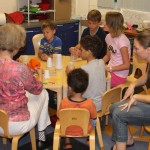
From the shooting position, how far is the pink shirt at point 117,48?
9.71ft

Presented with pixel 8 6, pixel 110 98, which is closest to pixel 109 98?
pixel 110 98

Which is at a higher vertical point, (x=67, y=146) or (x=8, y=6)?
(x=8, y=6)

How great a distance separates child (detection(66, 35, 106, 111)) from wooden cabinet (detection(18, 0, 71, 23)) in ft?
9.05

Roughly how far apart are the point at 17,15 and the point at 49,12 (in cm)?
85

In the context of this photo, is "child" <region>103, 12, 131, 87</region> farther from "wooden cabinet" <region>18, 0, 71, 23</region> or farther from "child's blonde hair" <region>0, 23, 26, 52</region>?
"wooden cabinet" <region>18, 0, 71, 23</region>

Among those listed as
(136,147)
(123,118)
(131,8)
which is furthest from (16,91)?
(131,8)

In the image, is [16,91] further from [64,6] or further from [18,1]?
[64,6]

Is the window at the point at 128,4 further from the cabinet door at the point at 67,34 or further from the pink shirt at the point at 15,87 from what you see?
the pink shirt at the point at 15,87

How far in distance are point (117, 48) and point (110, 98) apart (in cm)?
82

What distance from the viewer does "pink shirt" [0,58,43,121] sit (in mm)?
2002

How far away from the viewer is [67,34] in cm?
561

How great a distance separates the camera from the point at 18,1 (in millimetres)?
5141

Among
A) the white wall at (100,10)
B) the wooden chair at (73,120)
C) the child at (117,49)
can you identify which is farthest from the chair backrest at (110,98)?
the white wall at (100,10)

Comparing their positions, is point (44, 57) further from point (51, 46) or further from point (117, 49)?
point (117, 49)
